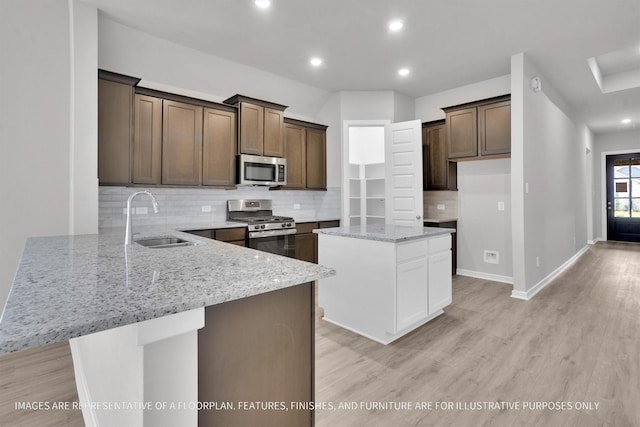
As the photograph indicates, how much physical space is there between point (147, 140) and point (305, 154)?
2293 mm

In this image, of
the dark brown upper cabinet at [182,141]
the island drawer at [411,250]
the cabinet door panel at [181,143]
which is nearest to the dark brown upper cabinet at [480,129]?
the island drawer at [411,250]

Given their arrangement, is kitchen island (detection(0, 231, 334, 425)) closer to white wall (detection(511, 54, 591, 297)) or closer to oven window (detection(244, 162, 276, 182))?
oven window (detection(244, 162, 276, 182))

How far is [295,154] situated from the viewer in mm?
4891

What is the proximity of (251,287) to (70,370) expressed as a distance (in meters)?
2.19

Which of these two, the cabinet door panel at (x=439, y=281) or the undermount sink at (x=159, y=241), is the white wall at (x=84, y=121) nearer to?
the undermount sink at (x=159, y=241)

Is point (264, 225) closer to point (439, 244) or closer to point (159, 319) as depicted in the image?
point (439, 244)

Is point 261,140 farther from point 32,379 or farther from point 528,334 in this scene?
point 528,334

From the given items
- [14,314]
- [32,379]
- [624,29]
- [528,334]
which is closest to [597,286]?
[528,334]

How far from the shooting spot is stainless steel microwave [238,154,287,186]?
13.4 ft

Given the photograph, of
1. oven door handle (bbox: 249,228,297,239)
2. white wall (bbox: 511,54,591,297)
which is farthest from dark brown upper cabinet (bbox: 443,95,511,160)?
oven door handle (bbox: 249,228,297,239)

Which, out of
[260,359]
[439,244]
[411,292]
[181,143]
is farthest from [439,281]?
[181,143]

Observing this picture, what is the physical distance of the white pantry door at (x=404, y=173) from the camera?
182 inches

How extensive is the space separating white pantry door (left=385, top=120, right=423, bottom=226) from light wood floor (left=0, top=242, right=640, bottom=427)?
1.72 metres

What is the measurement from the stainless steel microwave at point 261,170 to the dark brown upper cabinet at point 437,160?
2.35 meters
